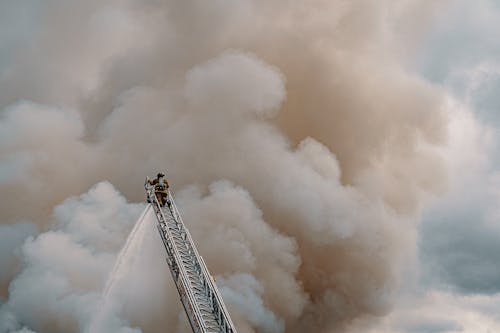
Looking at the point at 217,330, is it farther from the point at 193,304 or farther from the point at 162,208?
the point at 162,208

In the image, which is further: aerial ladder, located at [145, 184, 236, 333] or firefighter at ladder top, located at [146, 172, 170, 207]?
firefighter at ladder top, located at [146, 172, 170, 207]

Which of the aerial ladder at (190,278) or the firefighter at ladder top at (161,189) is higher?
the firefighter at ladder top at (161,189)

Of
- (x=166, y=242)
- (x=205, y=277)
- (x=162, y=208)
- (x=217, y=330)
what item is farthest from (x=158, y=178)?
(x=217, y=330)

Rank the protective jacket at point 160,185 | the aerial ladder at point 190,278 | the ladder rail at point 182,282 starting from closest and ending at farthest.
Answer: the ladder rail at point 182,282 → the aerial ladder at point 190,278 → the protective jacket at point 160,185

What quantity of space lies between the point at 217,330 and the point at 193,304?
2.91m

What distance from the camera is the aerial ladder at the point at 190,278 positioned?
43.4m

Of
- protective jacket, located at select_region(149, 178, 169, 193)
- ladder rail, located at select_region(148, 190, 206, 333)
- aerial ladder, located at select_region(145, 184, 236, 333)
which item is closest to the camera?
ladder rail, located at select_region(148, 190, 206, 333)

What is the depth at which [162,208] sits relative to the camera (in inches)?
1978

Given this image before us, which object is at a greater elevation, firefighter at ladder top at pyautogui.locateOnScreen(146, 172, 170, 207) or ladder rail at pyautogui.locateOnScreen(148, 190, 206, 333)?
firefighter at ladder top at pyautogui.locateOnScreen(146, 172, 170, 207)

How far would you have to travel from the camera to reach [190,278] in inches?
1839

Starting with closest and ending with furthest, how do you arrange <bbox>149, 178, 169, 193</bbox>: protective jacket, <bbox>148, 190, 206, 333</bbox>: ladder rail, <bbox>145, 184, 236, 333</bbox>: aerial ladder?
<bbox>148, 190, 206, 333</bbox>: ladder rail, <bbox>145, 184, 236, 333</bbox>: aerial ladder, <bbox>149, 178, 169, 193</bbox>: protective jacket

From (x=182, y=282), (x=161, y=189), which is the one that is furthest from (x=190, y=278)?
(x=161, y=189)

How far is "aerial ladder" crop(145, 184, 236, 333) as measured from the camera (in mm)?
43406

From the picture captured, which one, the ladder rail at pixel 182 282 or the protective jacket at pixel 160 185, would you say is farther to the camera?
the protective jacket at pixel 160 185
